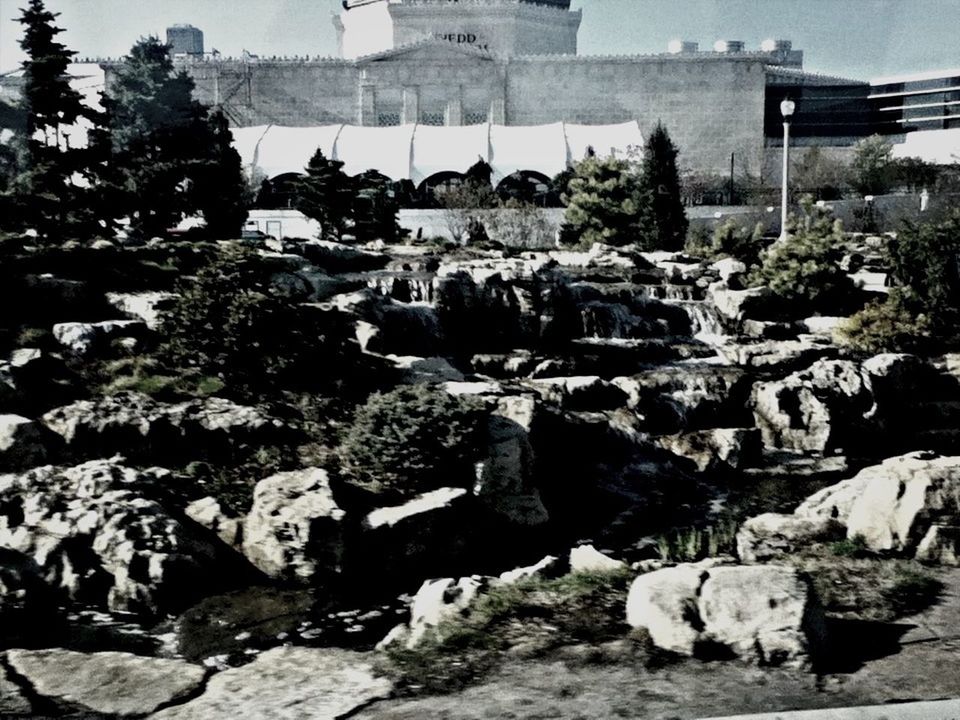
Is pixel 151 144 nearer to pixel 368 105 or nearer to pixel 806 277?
pixel 806 277

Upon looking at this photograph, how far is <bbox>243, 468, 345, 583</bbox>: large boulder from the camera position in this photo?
14.0 m

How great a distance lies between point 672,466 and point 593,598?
1090cm

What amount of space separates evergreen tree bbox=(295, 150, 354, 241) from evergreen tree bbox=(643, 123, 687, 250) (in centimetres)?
1351

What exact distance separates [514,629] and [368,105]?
236 feet

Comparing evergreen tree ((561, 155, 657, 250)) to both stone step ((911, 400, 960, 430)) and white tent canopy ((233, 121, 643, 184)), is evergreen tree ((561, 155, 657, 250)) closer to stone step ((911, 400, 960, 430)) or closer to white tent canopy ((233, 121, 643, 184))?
white tent canopy ((233, 121, 643, 184))

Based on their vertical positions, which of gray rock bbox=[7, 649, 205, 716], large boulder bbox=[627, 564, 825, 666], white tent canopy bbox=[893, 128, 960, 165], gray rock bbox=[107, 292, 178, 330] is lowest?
gray rock bbox=[7, 649, 205, 716]

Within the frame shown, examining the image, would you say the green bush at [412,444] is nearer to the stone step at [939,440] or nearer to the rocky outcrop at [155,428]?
the rocky outcrop at [155,428]

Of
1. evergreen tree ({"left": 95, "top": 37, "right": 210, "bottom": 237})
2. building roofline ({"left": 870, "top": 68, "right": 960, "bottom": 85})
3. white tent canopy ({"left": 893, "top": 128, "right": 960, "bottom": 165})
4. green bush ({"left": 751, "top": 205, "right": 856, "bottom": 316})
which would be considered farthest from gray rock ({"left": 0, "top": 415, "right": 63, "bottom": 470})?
building roofline ({"left": 870, "top": 68, "right": 960, "bottom": 85})

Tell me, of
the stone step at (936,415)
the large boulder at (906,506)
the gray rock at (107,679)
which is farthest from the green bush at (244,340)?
the stone step at (936,415)

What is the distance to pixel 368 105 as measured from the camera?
77562mm

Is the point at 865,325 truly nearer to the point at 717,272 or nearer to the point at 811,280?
the point at 811,280

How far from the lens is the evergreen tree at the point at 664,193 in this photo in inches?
1820

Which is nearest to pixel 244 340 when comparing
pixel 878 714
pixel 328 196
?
pixel 878 714

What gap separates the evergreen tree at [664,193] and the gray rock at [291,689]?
128 feet
